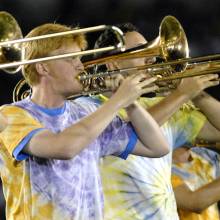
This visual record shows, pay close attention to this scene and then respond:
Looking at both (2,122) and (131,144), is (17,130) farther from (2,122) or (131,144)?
(131,144)

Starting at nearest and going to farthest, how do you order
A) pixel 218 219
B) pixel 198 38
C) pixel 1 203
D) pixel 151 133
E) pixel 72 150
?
pixel 72 150 < pixel 151 133 < pixel 218 219 < pixel 1 203 < pixel 198 38

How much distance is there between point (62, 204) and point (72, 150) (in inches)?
8.1

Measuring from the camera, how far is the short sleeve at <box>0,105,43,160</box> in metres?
3.13

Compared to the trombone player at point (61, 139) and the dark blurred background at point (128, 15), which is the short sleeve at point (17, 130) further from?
the dark blurred background at point (128, 15)

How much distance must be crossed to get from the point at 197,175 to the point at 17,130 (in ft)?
3.32

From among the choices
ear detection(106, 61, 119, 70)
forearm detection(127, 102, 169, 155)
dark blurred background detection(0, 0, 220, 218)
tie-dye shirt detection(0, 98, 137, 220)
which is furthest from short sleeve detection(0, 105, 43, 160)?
dark blurred background detection(0, 0, 220, 218)

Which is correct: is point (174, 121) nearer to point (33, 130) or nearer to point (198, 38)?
point (33, 130)

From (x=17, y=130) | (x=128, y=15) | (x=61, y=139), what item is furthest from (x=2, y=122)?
(x=128, y=15)

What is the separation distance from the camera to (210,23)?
5.66 metres

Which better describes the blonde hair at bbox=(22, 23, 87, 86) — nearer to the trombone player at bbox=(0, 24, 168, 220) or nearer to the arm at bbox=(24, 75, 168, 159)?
the trombone player at bbox=(0, 24, 168, 220)

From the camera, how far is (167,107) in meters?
3.56

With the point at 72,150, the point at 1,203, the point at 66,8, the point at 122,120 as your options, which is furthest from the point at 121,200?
the point at 66,8

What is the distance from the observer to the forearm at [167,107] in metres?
3.56

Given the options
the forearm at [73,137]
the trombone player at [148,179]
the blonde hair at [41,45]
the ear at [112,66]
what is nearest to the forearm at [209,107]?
the trombone player at [148,179]
